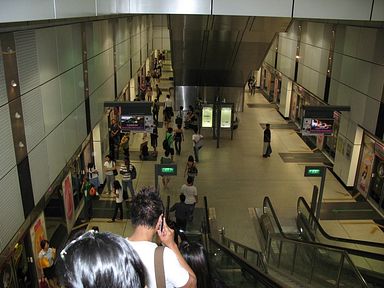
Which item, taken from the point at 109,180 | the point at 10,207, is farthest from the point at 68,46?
the point at 109,180

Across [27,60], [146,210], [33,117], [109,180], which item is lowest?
[109,180]

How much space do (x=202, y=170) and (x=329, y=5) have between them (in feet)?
25.5

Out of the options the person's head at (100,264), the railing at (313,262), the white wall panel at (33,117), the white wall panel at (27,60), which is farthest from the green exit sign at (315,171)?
the person's head at (100,264)

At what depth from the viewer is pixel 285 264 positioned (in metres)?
8.24

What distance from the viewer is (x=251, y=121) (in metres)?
21.1

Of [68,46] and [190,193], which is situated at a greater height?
[68,46]

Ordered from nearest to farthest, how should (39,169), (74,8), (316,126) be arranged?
1. (74,8)
2. (39,169)
3. (316,126)

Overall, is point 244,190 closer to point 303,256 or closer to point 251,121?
point 303,256

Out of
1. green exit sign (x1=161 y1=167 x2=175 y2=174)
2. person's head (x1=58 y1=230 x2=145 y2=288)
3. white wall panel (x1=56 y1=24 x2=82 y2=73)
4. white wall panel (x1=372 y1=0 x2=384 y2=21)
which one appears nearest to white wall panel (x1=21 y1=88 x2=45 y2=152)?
white wall panel (x1=56 y1=24 x2=82 y2=73)

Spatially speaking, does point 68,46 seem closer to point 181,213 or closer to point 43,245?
point 43,245

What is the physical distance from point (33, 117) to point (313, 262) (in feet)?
18.3

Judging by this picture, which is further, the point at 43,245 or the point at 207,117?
the point at 207,117

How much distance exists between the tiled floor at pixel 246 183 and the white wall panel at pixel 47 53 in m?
4.29

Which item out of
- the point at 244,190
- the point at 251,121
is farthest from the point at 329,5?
the point at 251,121
